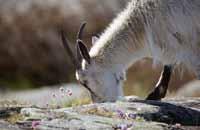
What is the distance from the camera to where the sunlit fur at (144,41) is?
Answer: 10984 mm

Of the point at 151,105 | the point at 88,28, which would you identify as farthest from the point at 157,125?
the point at 88,28

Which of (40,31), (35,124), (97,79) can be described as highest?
(40,31)

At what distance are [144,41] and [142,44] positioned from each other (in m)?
0.10

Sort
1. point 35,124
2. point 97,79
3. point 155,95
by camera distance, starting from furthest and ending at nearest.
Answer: point 155,95, point 97,79, point 35,124

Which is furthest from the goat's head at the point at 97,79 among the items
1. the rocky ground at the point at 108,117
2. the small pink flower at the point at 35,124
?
the small pink flower at the point at 35,124

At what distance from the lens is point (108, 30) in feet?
39.2

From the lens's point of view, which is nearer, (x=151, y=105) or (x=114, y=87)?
(x=151, y=105)

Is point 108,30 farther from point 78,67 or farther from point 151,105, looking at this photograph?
point 151,105

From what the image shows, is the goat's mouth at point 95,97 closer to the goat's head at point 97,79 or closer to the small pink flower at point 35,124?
the goat's head at point 97,79

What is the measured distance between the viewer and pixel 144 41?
11328mm

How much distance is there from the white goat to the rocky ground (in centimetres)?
127

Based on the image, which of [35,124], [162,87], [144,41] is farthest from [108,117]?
[162,87]

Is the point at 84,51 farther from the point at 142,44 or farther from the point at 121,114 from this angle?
the point at 121,114

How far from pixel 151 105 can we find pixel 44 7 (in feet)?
66.4
